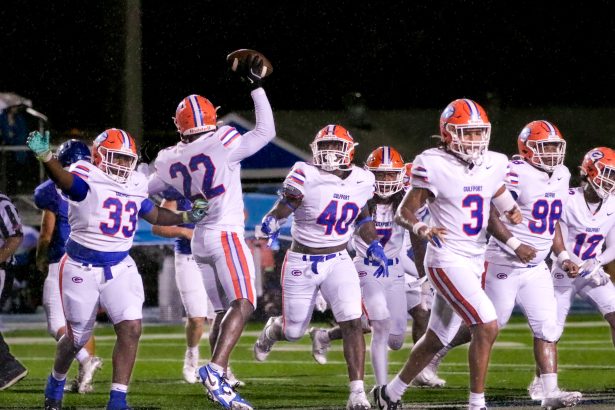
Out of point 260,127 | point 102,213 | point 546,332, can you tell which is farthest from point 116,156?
point 546,332

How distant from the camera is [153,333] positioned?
1530 centimetres

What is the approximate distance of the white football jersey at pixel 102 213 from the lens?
23.9ft

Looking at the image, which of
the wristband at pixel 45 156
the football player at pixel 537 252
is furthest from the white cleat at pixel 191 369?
the wristband at pixel 45 156

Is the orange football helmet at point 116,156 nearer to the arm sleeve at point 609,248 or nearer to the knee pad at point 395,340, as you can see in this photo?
the knee pad at point 395,340

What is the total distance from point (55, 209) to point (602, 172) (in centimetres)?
400

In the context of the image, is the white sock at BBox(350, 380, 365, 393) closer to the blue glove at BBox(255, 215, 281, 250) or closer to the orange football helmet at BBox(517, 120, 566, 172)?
the blue glove at BBox(255, 215, 281, 250)

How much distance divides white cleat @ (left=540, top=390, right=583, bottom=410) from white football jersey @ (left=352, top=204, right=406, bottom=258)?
183 centimetres

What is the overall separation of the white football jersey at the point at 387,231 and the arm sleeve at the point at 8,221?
246 centimetres

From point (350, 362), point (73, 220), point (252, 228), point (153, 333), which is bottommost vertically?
point (153, 333)

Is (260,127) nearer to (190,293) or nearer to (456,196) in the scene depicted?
(456,196)

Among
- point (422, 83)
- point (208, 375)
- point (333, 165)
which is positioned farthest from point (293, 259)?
point (422, 83)

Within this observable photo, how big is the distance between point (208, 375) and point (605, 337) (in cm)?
802

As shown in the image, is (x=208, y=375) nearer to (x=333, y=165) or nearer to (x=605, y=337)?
(x=333, y=165)

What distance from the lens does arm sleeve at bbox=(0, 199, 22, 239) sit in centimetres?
→ 891
